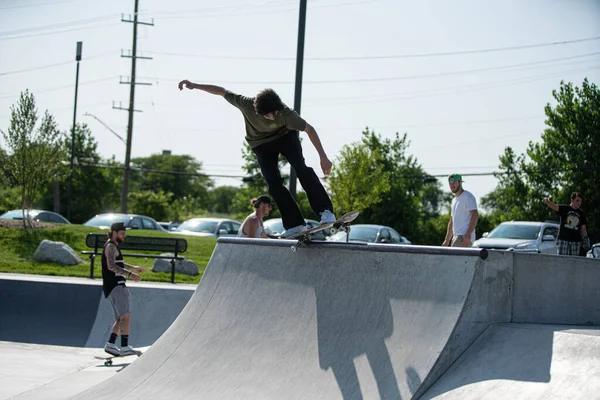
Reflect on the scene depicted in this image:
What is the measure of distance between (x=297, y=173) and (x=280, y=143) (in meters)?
0.34

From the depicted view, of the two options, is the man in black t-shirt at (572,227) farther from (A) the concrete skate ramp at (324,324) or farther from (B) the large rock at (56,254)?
(B) the large rock at (56,254)

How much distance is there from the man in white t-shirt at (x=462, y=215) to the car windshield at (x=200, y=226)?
54.4ft

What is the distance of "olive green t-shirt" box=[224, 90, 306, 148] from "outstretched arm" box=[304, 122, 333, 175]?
3.9 inches

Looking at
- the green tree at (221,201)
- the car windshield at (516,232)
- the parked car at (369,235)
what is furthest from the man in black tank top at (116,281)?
the green tree at (221,201)

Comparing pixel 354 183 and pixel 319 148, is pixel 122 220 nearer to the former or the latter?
pixel 354 183

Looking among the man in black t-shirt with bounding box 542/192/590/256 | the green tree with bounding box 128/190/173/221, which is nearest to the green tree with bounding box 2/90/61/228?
the man in black t-shirt with bounding box 542/192/590/256

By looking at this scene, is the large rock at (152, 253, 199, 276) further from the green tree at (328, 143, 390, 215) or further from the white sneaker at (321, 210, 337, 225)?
the green tree at (328, 143, 390, 215)

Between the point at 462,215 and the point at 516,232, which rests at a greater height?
the point at 462,215

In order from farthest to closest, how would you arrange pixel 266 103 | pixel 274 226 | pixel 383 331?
1. pixel 274 226
2. pixel 266 103
3. pixel 383 331

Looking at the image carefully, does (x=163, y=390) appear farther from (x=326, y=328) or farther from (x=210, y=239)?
(x=210, y=239)

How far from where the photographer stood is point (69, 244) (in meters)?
18.3

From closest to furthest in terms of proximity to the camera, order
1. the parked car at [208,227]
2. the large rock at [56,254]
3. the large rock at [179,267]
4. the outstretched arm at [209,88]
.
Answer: the outstretched arm at [209,88]
the large rock at [179,267]
the large rock at [56,254]
the parked car at [208,227]

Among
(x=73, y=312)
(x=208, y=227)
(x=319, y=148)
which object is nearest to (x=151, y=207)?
(x=208, y=227)

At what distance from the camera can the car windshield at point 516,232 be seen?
17.2 metres
